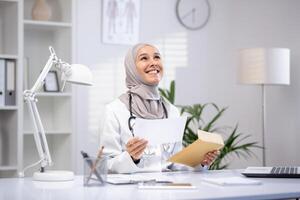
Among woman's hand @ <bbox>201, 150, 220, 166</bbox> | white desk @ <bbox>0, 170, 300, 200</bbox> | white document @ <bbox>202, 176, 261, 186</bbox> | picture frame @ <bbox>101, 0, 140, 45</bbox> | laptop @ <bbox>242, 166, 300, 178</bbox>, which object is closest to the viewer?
white desk @ <bbox>0, 170, 300, 200</bbox>

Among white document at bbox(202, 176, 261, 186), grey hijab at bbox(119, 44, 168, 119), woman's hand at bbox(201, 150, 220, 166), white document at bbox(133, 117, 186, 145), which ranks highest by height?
grey hijab at bbox(119, 44, 168, 119)

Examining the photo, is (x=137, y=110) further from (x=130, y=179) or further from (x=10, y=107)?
(x=10, y=107)

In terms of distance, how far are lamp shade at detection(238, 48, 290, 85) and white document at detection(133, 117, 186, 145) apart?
78.0 inches

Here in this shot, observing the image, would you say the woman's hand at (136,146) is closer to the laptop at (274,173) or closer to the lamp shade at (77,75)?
the lamp shade at (77,75)

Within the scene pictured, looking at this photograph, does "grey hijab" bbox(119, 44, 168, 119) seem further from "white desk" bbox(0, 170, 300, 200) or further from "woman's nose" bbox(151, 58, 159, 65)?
"white desk" bbox(0, 170, 300, 200)

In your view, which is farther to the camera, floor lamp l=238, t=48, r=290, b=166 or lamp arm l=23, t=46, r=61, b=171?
floor lamp l=238, t=48, r=290, b=166

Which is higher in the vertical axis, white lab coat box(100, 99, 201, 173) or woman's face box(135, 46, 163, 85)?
woman's face box(135, 46, 163, 85)

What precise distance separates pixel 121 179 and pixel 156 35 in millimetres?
2490

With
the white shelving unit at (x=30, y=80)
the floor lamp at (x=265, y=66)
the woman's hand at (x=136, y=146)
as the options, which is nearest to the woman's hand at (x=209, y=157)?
the woman's hand at (x=136, y=146)

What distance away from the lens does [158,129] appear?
2.39 metres

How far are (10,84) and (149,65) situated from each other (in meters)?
1.17

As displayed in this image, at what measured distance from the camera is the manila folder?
2.44m

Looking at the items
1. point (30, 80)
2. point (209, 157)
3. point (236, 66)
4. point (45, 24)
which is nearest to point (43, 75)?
point (209, 157)

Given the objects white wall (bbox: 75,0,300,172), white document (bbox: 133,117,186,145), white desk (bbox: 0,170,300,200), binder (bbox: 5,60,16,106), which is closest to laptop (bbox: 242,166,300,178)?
white desk (bbox: 0,170,300,200)
